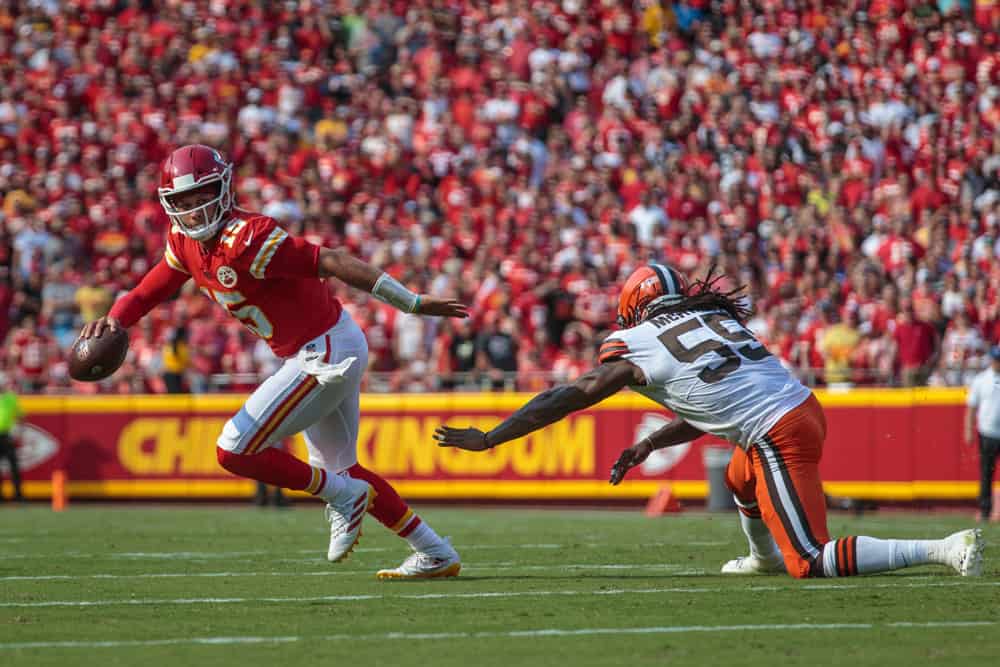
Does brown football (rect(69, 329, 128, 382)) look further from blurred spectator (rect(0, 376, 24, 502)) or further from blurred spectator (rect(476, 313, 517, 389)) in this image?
blurred spectator (rect(0, 376, 24, 502))

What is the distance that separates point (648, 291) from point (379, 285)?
1245 mm

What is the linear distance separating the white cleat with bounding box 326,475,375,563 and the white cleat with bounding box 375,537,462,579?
30cm

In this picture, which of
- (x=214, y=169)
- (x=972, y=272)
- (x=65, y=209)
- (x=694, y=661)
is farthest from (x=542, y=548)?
(x=65, y=209)

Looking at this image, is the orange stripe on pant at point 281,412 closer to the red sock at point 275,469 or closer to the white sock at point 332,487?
the red sock at point 275,469

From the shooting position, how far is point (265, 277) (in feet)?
25.5

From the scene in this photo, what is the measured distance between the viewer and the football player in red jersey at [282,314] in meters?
A: 7.73

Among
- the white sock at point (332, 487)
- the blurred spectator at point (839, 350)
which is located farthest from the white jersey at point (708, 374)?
the blurred spectator at point (839, 350)

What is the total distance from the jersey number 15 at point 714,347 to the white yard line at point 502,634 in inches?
64.4

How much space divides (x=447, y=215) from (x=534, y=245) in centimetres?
210

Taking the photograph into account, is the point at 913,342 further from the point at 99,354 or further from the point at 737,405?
the point at 99,354

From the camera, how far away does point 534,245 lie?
18656 millimetres

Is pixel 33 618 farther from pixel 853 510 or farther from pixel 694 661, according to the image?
pixel 853 510

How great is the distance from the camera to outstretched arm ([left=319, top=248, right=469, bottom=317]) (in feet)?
25.0

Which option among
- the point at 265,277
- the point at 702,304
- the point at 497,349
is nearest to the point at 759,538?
the point at 702,304
